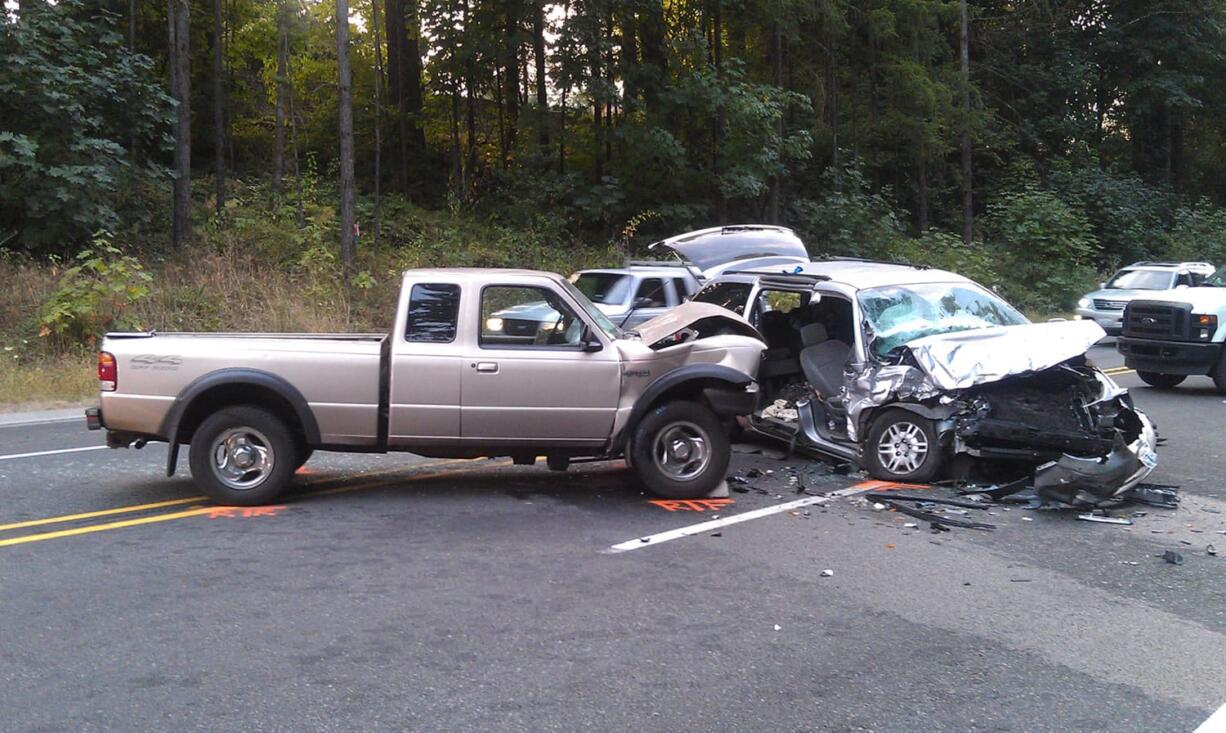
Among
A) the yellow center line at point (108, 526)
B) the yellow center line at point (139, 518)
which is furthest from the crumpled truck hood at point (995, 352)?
the yellow center line at point (108, 526)

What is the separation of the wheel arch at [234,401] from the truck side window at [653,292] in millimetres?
7573

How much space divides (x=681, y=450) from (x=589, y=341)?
114 centimetres

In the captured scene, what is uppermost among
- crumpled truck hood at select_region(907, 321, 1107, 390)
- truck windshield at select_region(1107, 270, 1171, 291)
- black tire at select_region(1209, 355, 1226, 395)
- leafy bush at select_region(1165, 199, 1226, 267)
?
leafy bush at select_region(1165, 199, 1226, 267)

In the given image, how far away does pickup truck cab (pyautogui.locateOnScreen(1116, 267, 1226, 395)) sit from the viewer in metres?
14.5

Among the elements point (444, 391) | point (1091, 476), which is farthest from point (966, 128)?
point (444, 391)

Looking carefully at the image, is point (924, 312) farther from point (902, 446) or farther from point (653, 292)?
point (653, 292)

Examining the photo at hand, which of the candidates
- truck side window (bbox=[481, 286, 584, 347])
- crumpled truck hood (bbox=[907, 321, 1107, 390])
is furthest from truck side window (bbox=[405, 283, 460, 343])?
crumpled truck hood (bbox=[907, 321, 1107, 390])

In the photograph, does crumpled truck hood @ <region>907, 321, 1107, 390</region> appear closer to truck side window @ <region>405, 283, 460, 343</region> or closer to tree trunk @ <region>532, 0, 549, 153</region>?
truck side window @ <region>405, 283, 460, 343</region>

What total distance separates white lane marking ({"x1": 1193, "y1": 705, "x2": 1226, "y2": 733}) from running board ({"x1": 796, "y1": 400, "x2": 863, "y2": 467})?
468cm

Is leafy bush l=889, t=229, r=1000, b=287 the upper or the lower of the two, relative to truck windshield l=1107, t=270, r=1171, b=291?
upper

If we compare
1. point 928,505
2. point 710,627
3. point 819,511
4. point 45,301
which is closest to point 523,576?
point 710,627

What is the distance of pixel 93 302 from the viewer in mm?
16750

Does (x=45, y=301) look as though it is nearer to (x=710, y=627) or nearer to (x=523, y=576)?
(x=523, y=576)

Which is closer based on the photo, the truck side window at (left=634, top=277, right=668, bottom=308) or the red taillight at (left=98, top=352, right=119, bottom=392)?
the red taillight at (left=98, top=352, right=119, bottom=392)
